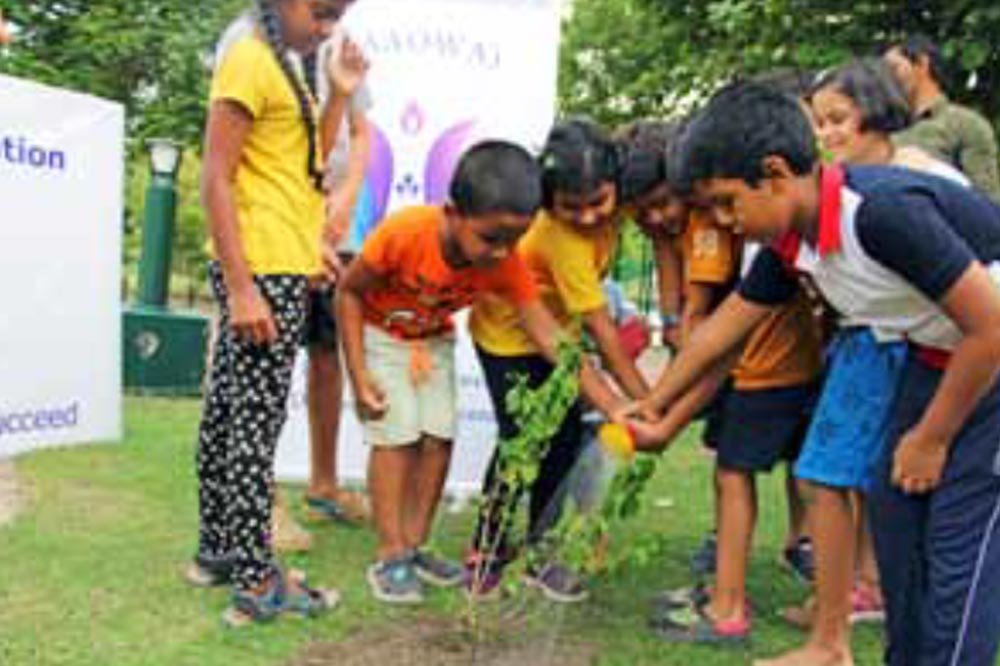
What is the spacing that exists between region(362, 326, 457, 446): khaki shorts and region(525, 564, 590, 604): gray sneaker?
0.53 meters

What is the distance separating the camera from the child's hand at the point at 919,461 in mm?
2848

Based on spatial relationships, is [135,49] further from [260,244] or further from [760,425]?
[760,425]

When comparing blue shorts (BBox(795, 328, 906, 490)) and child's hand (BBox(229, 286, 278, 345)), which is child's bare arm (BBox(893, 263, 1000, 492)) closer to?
blue shorts (BBox(795, 328, 906, 490))

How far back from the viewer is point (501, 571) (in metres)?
4.08

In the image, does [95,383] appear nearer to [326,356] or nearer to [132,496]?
[132,496]

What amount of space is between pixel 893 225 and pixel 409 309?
5.69 feet

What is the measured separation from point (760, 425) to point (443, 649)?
1.02 m

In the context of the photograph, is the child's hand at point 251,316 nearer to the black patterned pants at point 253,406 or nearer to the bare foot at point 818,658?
the black patterned pants at point 253,406

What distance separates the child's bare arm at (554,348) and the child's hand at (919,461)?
1.02m

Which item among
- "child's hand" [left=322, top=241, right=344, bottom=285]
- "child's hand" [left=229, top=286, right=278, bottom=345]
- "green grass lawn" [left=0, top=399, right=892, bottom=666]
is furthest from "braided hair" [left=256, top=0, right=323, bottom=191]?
"green grass lawn" [left=0, top=399, right=892, bottom=666]

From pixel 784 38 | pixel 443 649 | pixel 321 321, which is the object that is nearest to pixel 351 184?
pixel 321 321

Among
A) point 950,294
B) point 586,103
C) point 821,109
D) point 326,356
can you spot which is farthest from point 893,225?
point 586,103

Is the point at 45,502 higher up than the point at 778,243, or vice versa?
the point at 778,243

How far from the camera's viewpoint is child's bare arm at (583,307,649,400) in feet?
13.6
